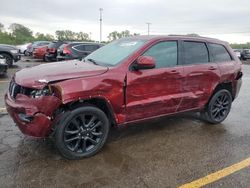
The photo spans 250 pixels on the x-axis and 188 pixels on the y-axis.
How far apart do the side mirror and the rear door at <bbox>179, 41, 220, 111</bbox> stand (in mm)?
894

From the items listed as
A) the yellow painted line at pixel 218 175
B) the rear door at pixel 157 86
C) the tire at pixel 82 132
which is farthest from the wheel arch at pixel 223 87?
the tire at pixel 82 132

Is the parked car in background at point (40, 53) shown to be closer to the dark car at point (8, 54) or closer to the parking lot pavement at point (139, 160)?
the dark car at point (8, 54)

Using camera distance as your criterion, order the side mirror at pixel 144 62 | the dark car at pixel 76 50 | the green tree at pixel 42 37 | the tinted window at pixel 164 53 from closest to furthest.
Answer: the side mirror at pixel 144 62 < the tinted window at pixel 164 53 < the dark car at pixel 76 50 < the green tree at pixel 42 37

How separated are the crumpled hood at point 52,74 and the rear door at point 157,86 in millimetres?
559

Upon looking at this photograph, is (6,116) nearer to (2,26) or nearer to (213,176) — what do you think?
(213,176)

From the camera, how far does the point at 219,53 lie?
5.54m

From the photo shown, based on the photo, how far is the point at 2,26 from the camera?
5284 centimetres

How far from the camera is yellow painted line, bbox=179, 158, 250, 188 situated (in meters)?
3.34

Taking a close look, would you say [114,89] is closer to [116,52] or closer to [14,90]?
[116,52]

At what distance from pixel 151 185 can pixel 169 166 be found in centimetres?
57

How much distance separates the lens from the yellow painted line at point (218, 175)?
3342mm

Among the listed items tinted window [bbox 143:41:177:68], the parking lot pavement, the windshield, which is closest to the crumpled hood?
the windshield

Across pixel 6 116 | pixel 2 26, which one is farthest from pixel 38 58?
pixel 2 26

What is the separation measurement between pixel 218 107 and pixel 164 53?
1.84 metres
